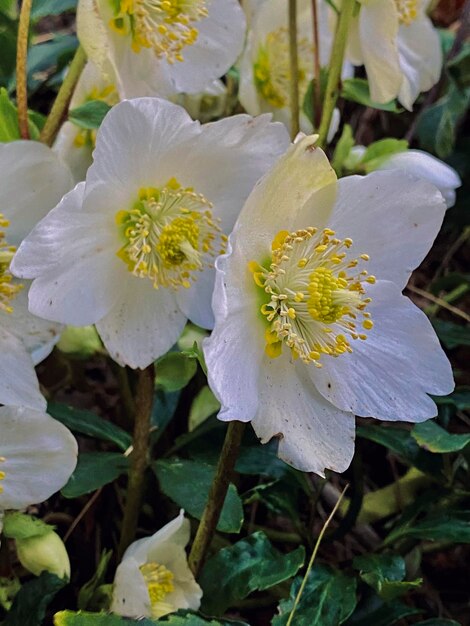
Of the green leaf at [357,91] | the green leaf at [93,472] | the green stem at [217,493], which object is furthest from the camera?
the green leaf at [357,91]

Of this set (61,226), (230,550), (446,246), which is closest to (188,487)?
(230,550)

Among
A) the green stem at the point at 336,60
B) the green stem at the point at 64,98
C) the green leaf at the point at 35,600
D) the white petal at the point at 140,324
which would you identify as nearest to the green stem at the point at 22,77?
the green stem at the point at 64,98

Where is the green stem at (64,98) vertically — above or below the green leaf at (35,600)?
above

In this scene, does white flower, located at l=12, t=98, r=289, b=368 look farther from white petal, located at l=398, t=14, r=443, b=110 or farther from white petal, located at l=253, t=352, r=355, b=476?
white petal, located at l=398, t=14, r=443, b=110

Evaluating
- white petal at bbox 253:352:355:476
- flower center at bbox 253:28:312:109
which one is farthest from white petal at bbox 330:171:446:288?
flower center at bbox 253:28:312:109

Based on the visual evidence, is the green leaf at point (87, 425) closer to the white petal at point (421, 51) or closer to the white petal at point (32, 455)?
the white petal at point (32, 455)
